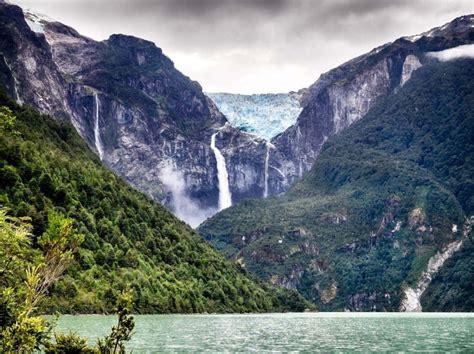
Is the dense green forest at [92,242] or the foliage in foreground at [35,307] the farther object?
the dense green forest at [92,242]

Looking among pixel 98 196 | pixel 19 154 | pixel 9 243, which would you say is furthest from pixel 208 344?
pixel 98 196

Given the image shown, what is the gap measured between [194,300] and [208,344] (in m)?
111

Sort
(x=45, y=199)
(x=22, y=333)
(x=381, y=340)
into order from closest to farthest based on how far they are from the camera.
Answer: (x=22, y=333), (x=381, y=340), (x=45, y=199)

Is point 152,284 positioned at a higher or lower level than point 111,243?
lower

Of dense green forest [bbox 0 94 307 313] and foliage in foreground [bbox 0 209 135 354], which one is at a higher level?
dense green forest [bbox 0 94 307 313]

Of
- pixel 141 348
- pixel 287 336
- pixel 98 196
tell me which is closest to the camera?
pixel 141 348

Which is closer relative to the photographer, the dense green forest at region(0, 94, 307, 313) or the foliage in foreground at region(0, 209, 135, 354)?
the foliage in foreground at region(0, 209, 135, 354)

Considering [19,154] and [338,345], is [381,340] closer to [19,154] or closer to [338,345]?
[338,345]

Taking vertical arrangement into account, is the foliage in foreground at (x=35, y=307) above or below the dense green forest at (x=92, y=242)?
below

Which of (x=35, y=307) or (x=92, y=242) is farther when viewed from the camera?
(x=92, y=242)

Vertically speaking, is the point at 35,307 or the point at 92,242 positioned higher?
the point at 92,242

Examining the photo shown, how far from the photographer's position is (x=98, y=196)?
7623 inches

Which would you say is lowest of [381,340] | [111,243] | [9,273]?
[381,340]

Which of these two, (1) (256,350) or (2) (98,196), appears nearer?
(1) (256,350)
